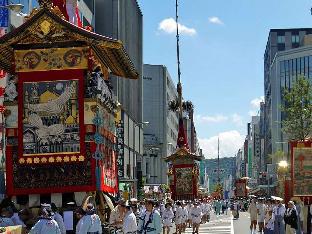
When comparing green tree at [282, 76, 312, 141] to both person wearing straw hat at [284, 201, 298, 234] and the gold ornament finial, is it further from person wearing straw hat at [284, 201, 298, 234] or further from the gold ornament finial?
the gold ornament finial

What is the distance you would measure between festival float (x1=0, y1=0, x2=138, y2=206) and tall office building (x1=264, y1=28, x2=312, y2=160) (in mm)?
92907

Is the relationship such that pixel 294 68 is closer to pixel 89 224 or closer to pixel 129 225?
pixel 129 225

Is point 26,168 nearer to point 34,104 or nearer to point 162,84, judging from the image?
point 34,104

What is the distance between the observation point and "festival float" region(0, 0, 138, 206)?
17656 mm

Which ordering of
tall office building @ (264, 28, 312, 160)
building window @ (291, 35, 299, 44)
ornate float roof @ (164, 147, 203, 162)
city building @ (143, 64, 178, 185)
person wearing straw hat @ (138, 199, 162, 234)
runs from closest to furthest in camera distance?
person wearing straw hat @ (138, 199, 162, 234) < ornate float roof @ (164, 147, 203, 162) < city building @ (143, 64, 178, 185) < tall office building @ (264, 28, 312, 160) < building window @ (291, 35, 299, 44)

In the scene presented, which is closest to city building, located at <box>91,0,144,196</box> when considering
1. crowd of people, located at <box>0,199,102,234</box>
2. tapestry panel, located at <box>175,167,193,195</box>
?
tapestry panel, located at <box>175,167,193,195</box>

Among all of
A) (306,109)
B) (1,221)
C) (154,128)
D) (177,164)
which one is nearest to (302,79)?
(306,109)

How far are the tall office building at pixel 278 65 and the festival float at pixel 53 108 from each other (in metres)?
92.9

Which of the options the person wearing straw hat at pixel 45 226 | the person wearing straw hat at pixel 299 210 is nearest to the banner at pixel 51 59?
the person wearing straw hat at pixel 45 226

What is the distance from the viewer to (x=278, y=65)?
119625 mm

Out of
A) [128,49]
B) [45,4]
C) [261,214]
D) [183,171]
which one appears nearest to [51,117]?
[45,4]

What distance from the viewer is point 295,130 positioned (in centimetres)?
4841

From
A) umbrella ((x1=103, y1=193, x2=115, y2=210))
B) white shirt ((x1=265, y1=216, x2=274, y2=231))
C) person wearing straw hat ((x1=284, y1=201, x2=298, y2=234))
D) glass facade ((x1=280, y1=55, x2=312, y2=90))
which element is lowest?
white shirt ((x1=265, y1=216, x2=274, y2=231))

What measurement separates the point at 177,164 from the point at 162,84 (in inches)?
2554
